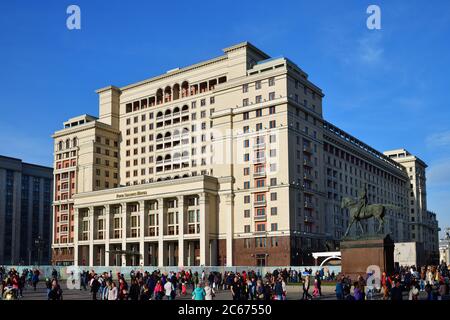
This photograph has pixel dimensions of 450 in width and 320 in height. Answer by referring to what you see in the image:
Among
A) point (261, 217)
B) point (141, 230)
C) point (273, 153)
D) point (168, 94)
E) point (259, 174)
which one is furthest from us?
point (168, 94)

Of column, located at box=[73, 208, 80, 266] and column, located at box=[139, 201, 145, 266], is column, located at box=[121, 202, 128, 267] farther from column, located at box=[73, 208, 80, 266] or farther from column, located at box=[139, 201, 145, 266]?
column, located at box=[73, 208, 80, 266]

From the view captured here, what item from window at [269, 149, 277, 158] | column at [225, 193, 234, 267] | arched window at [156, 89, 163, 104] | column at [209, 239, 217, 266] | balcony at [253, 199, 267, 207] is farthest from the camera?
arched window at [156, 89, 163, 104]

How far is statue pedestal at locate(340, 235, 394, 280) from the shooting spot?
45562mm

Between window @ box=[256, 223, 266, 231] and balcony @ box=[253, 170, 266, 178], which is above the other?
balcony @ box=[253, 170, 266, 178]

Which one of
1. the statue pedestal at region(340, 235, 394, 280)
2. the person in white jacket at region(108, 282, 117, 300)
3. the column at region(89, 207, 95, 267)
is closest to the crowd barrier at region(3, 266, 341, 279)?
the statue pedestal at region(340, 235, 394, 280)

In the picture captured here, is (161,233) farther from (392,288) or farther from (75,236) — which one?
(392,288)

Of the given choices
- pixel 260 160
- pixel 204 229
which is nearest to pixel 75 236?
pixel 204 229

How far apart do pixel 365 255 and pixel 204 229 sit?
5208 centimetres

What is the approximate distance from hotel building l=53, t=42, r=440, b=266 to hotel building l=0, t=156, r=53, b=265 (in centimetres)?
4054

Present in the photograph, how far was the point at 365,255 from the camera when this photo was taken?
46594 millimetres

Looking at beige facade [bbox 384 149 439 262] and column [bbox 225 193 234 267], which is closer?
column [bbox 225 193 234 267]

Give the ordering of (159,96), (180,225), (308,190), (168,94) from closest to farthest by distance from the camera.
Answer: (308,190) < (180,225) < (168,94) < (159,96)
